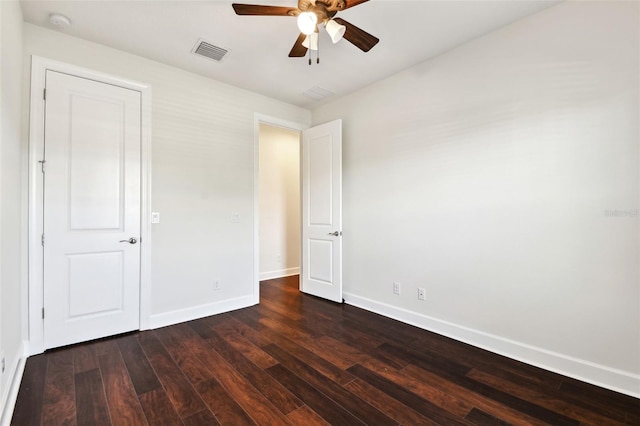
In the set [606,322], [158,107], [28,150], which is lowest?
[606,322]

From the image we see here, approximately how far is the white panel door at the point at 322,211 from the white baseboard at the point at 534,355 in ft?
3.05

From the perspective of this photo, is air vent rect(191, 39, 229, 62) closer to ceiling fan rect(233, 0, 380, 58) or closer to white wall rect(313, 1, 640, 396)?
ceiling fan rect(233, 0, 380, 58)

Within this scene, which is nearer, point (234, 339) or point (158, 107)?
point (234, 339)

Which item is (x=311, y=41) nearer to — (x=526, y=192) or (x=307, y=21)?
(x=307, y=21)

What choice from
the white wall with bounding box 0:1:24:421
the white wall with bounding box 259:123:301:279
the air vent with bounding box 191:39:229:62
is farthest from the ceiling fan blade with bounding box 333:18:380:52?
the white wall with bounding box 259:123:301:279

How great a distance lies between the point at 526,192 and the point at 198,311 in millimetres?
3403

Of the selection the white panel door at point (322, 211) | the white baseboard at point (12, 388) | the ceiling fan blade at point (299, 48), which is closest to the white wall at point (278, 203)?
the white panel door at point (322, 211)

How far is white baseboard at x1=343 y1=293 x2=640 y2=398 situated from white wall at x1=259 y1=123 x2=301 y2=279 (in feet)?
8.38

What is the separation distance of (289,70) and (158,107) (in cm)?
142

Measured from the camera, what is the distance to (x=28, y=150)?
7.89 ft

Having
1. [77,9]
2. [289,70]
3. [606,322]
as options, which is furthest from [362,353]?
[77,9]

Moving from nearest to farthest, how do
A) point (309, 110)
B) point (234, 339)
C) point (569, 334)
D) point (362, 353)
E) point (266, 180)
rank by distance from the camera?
point (569, 334) < point (362, 353) < point (234, 339) < point (309, 110) < point (266, 180)

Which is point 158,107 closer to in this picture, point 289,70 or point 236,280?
point 289,70

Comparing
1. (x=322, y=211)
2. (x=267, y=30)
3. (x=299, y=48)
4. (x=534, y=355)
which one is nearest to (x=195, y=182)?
(x=322, y=211)
